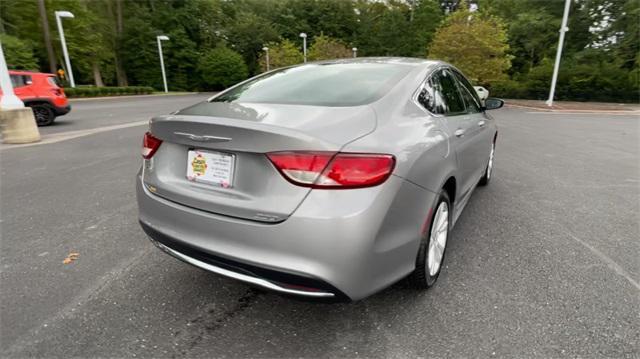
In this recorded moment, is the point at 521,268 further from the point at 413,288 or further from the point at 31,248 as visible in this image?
the point at 31,248

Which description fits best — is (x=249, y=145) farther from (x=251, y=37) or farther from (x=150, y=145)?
(x=251, y=37)

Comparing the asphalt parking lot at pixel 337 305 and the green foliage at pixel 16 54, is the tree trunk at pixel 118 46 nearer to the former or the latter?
the green foliage at pixel 16 54

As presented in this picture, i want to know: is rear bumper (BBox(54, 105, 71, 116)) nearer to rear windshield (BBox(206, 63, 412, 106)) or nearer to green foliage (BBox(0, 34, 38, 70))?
rear windshield (BBox(206, 63, 412, 106))

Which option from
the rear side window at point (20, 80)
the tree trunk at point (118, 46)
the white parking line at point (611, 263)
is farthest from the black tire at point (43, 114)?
the tree trunk at point (118, 46)

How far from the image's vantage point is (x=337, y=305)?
241cm

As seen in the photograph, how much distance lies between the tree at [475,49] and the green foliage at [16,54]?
1286 inches

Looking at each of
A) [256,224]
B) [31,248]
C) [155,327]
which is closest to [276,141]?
[256,224]

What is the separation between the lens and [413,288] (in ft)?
8.08

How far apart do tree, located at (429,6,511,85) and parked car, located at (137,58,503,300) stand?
80.5ft

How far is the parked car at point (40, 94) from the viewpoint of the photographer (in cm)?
1067

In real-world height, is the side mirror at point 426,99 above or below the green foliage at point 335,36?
below

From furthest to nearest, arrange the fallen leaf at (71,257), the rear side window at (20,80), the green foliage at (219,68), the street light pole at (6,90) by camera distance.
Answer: the green foliage at (219,68) → the rear side window at (20,80) → the street light pole at (6,90) → the fallen leaf at (71,257)

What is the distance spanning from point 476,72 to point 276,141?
26.2 m

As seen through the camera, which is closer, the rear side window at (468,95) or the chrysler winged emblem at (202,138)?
the chrysler winged emblem at (202,138)
